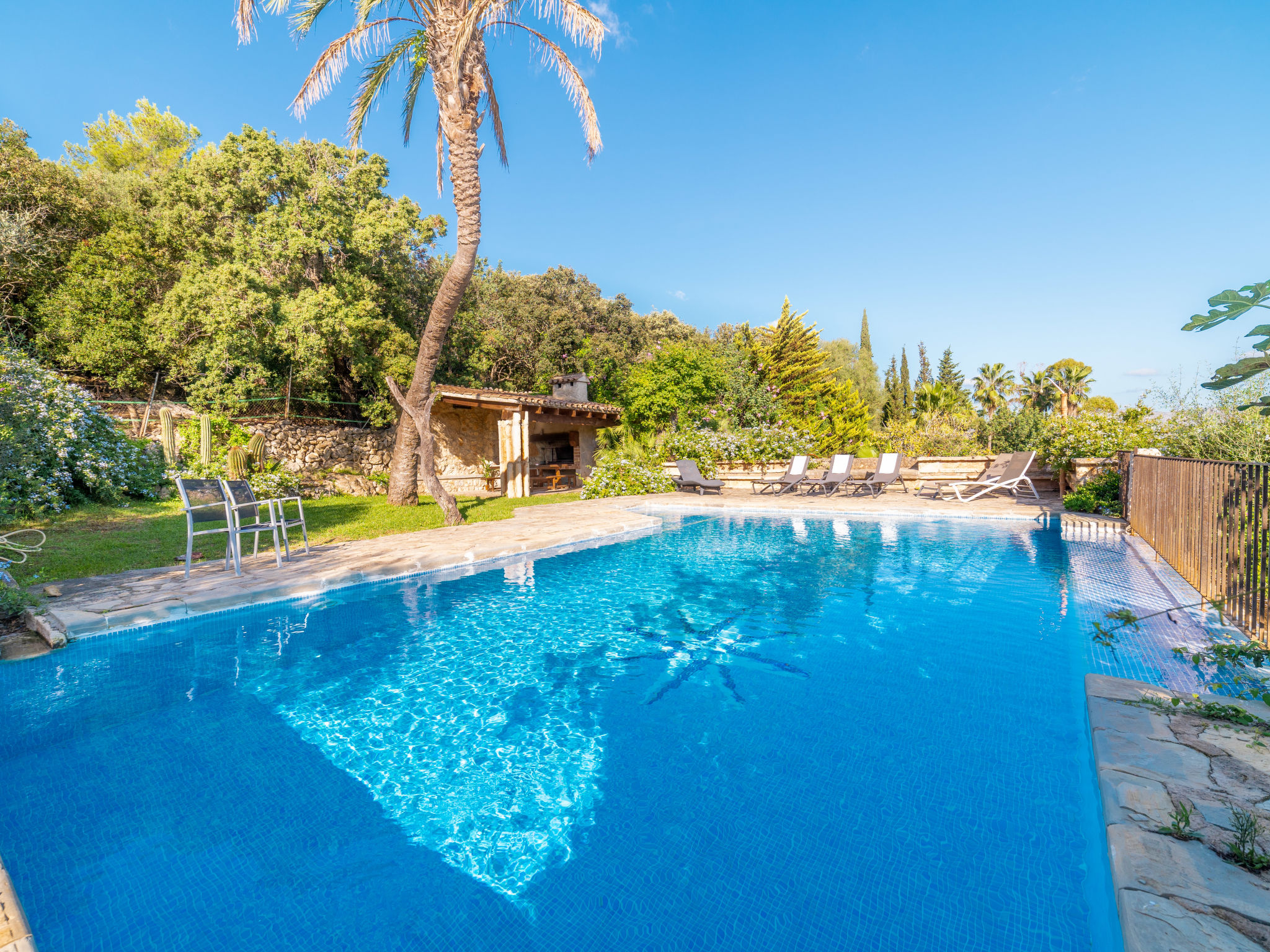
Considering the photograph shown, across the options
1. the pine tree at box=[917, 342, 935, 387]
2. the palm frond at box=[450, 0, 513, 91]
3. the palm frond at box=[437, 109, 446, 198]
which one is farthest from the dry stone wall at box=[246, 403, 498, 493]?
the pine tree at box=[917, 342, 935, 387]

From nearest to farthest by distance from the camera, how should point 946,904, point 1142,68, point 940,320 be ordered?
point 946,904 < point 1142,68 < point 940,320

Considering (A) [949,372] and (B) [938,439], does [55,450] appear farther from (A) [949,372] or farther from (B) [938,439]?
(A) [949,372]

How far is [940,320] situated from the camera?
842 inches

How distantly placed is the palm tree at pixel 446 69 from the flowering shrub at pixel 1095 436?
31.9 feet

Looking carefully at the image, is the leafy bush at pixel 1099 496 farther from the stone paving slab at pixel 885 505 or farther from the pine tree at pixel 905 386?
the pine tree at pixel 905 386

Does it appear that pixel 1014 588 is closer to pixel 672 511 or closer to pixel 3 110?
pixel 672 511

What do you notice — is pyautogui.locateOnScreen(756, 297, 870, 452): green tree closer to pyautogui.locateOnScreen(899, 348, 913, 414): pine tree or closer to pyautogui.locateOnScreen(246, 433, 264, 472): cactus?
pyautogui.locateOnScreen(899, 348, 913, 414): pine tree

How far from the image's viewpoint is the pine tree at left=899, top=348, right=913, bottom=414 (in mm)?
32875

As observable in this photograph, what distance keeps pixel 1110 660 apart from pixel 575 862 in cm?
342

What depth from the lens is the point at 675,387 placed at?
18.2m

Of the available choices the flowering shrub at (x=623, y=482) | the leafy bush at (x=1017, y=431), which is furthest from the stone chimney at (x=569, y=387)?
the leafy bush at (x=1017, y=431)

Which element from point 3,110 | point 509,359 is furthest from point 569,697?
point 3,110

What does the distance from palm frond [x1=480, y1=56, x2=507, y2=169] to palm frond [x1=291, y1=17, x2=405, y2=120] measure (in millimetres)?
1595

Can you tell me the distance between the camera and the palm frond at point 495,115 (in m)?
9.95
